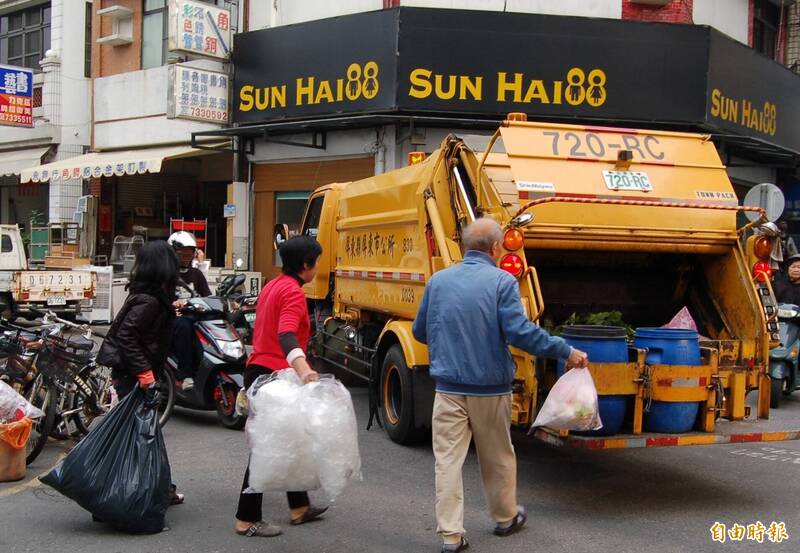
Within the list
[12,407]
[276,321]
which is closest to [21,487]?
[12,407]

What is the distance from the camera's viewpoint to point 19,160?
883 inches

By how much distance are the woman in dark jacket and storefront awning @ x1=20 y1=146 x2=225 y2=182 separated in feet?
42.8

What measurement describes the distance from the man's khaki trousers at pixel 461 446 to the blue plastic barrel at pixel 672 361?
1.31 metres

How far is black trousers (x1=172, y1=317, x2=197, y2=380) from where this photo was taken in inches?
303

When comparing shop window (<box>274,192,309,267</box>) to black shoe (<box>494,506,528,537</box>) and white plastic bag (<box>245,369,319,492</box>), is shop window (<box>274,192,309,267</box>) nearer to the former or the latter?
black shoe (<box>494,506,528,537</box>)

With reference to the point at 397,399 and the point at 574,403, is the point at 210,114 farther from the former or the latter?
the point at 574,403

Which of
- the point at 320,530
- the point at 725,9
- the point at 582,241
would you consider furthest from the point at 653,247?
the point at 725,9

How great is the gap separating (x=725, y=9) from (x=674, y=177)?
42.5 feet

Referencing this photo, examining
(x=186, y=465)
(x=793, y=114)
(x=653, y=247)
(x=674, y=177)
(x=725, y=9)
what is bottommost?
(x=186, y=465)

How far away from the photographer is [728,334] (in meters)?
6.44

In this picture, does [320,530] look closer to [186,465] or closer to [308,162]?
[186,465]

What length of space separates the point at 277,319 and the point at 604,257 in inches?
126

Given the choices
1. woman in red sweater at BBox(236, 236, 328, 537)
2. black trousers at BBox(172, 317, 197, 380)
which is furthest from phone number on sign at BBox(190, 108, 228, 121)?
woman in red sweater at BBox(236, 236, 328, 537)

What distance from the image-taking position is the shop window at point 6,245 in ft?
49.8
